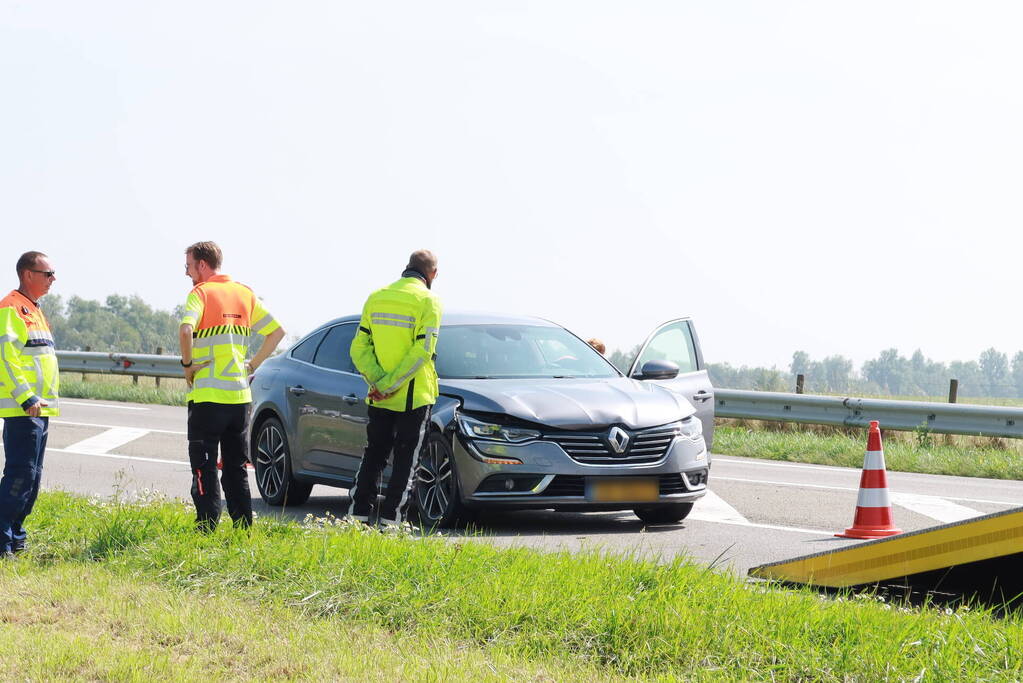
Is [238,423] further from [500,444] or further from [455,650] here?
[455,650]

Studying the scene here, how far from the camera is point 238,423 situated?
7.68 metres

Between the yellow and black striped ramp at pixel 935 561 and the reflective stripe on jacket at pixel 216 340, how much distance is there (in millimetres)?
3077

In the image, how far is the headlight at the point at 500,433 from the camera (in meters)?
8.89

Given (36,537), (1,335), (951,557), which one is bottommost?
(36,537)

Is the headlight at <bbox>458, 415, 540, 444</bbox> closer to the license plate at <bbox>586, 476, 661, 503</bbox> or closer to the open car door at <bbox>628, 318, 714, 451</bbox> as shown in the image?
the license plate at <bbox>586, 476, 661, 503</bbox>

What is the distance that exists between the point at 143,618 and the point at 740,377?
55.4 feet

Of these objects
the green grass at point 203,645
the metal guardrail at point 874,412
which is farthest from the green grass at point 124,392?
the green grass at point 203,645

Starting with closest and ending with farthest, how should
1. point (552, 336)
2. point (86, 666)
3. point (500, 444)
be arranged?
1. point (86, 666)
2. point (500, 444)
3. point (552, 336)

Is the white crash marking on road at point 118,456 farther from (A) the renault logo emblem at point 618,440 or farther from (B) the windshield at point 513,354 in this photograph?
(A) the renault logo emblem at point 618,440

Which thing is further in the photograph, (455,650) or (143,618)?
(143,618)

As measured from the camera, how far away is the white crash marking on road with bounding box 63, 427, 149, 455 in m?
15.5

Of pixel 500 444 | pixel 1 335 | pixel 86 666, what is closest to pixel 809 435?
pixel 500 444

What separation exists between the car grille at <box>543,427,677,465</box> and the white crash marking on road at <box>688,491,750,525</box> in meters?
1.35

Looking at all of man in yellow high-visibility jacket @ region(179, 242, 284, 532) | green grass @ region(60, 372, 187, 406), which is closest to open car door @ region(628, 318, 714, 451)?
man in yellow high-visibility jacket @ region(179, 242, 284, 532)
